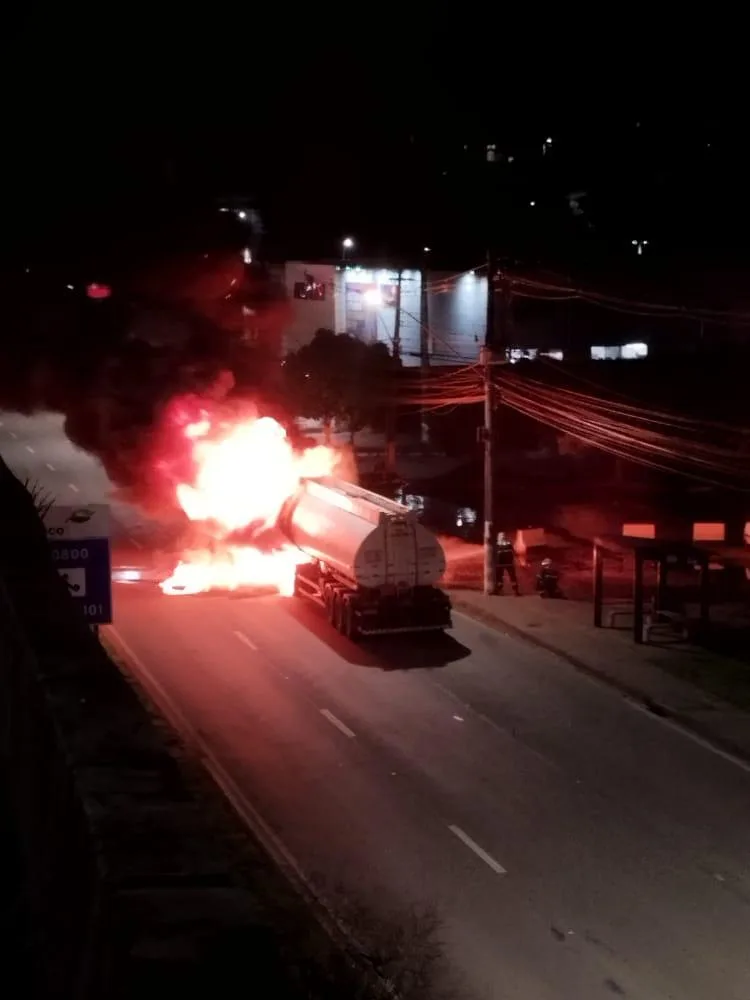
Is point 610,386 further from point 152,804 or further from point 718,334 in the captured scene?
point 152,804

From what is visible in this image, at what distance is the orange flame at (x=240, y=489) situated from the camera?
29.7m

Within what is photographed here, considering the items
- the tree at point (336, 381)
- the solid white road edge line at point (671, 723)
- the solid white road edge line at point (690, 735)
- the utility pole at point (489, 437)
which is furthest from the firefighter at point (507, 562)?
the tree at point (336, 381)

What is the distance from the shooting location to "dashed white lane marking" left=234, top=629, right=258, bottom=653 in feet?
72.9

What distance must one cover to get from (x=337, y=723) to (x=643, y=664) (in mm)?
6904

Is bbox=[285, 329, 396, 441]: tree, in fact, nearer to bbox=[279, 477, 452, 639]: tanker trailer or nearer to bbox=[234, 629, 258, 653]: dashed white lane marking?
bbox=[279, 477, 452, 639]: tanker trailer

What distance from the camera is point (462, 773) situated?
15.7m

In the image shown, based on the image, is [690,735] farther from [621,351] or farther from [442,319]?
[621,351]

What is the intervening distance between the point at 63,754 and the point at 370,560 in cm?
1508

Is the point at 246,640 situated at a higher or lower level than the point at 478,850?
higher

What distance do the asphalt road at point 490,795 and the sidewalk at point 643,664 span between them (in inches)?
20.4

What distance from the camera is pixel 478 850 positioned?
13.1m

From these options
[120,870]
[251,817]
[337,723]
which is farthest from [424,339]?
[120,870]

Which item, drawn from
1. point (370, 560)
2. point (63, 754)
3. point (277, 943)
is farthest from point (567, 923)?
point (370, 560)

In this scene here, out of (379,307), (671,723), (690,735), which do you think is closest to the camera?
(690,735)
